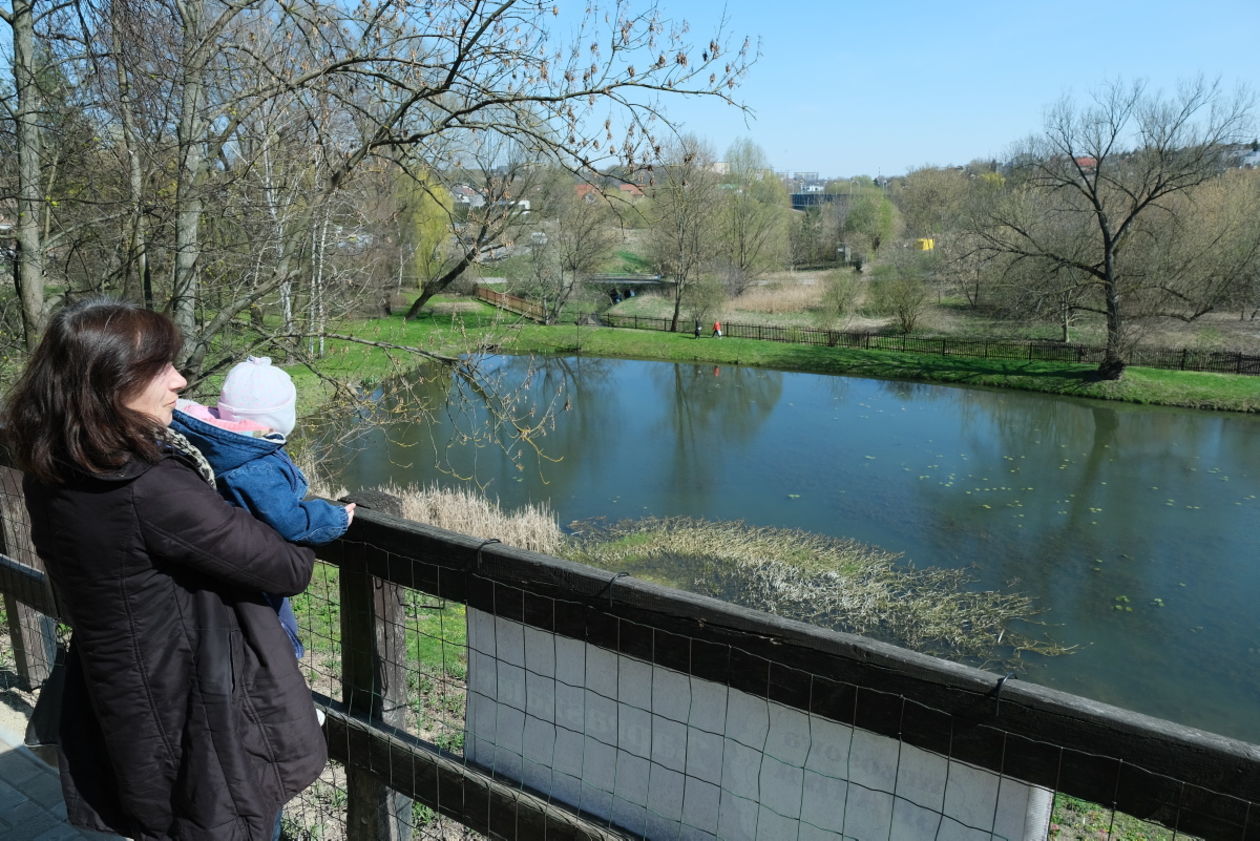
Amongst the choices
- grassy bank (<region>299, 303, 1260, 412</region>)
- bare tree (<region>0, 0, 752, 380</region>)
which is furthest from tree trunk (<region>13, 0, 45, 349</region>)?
grassy bank (<region>299, 303, 1260, 412</region>)

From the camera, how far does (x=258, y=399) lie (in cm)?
181

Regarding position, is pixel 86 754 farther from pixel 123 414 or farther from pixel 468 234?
pixel 468 234

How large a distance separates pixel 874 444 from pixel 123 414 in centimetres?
1917

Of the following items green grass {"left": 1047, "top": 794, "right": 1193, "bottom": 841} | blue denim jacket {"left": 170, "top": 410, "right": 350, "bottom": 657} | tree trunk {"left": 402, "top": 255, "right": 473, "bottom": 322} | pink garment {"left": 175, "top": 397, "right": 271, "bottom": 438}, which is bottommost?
green grass {"left": 1047, "top": 794, "right": 1193, "bottom": 841}

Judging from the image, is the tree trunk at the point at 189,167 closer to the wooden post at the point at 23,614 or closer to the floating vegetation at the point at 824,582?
the wooden post at the point at 23,614

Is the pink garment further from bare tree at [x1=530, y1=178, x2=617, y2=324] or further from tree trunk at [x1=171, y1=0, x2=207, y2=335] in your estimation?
bare tree at [x1=530, y1=178, x2=617, y2=324]

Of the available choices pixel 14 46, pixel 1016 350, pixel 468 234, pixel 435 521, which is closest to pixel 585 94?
pixel 468 234

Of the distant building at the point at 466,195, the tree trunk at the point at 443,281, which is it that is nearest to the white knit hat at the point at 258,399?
the tree trunk at the point at 443,281

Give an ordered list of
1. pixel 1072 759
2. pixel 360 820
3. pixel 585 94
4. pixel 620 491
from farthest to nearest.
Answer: pixel 620 491, pixel 585 94, pixel 360 820, pixel 1072 759

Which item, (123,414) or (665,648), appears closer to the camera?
(123,414)

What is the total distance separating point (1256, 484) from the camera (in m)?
16.7

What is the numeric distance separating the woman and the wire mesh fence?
1.36ft

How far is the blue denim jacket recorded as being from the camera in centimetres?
170

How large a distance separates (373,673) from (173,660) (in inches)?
25.9
